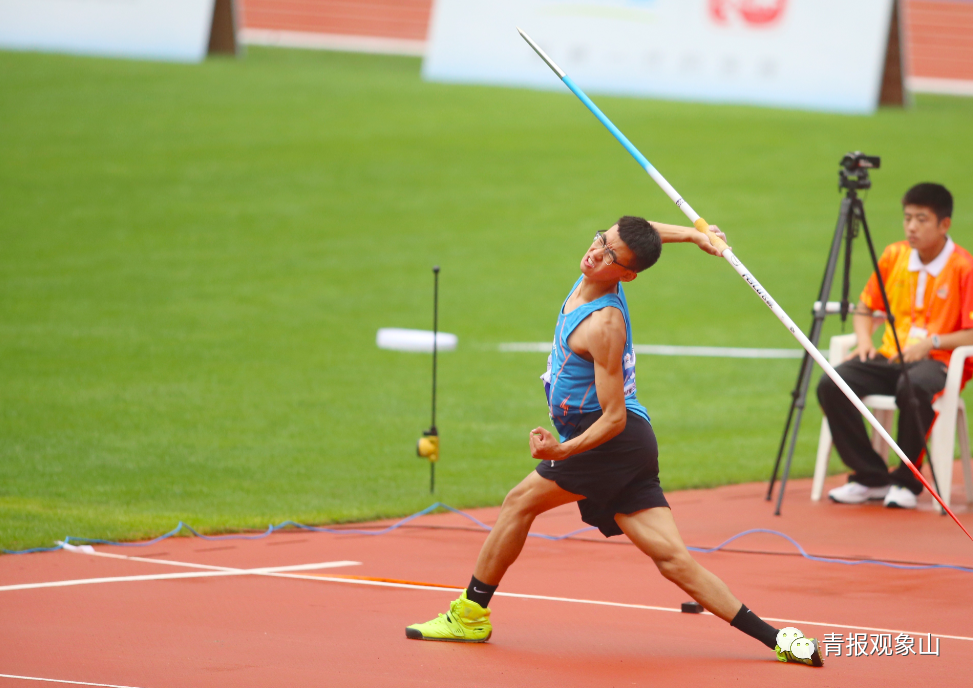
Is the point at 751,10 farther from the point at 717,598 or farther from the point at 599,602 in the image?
the point at 717,598

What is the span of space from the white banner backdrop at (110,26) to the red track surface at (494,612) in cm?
1989

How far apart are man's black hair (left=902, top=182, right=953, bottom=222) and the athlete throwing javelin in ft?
10.5

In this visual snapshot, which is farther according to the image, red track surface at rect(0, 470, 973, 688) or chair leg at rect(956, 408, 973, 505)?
chair leg at rect(956, 408, 973, 505)

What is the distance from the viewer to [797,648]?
196 inches

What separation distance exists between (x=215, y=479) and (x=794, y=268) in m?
10.8

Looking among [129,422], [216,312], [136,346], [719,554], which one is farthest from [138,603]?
[216,312]

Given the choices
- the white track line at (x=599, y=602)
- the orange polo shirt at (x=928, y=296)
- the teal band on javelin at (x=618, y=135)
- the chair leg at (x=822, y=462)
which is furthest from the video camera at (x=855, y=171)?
the white track line at (x=599, y=602)

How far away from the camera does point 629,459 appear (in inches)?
203

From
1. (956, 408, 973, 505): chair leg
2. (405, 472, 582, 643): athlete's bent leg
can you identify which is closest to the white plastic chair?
(956, 408, 973, 505): chair leg

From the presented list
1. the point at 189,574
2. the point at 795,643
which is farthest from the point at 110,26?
the point at 795,643

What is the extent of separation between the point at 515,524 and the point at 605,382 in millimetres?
730

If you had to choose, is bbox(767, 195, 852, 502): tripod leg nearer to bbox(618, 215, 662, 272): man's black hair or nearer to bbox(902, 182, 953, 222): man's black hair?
bbox(902, 182, 953, 222): man's black hair

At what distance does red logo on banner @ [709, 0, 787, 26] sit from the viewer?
2167 centimetres

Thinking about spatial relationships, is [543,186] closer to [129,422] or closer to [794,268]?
[794,268]
